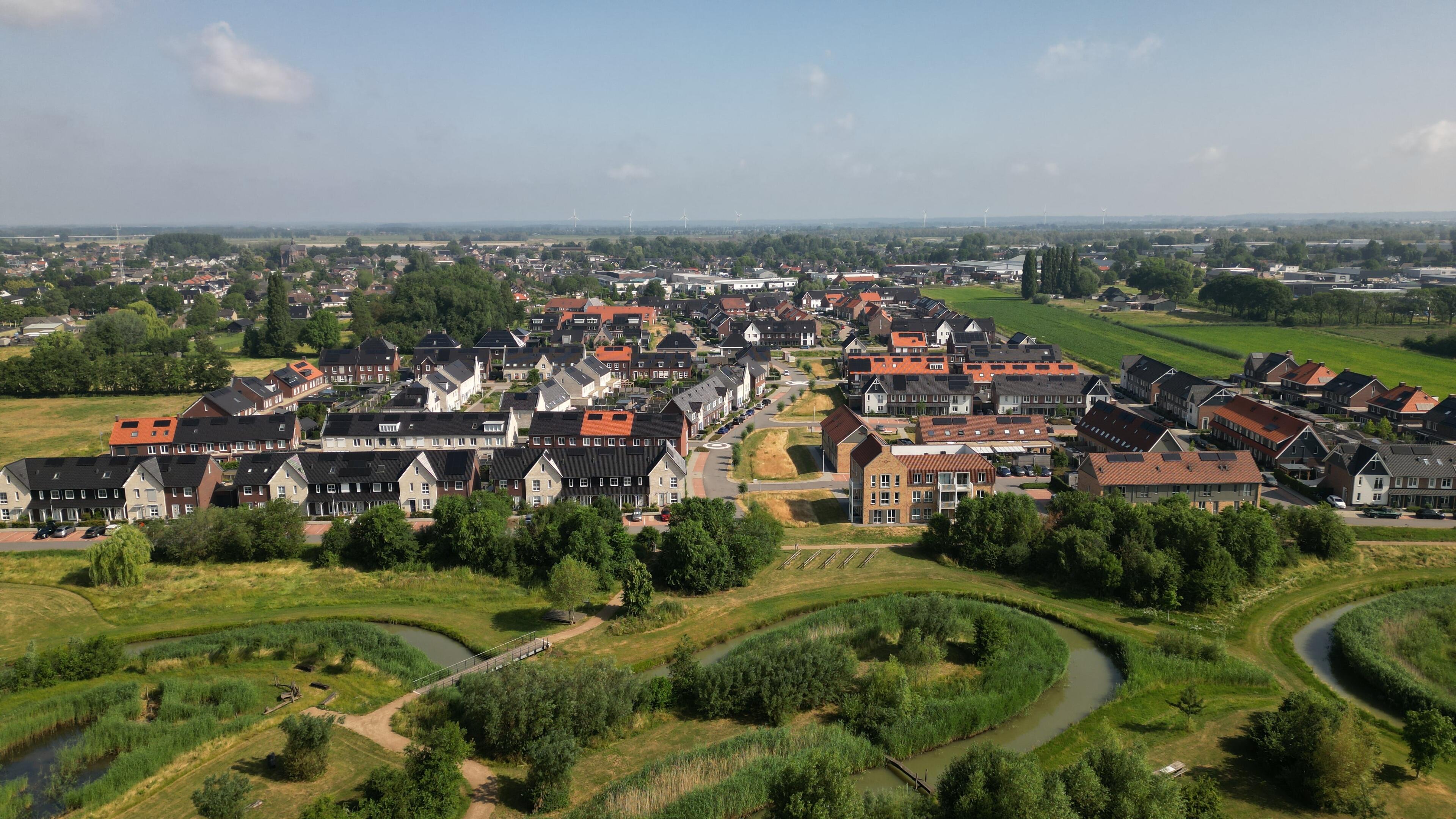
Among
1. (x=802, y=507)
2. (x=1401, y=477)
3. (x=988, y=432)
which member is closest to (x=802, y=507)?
(x=802, y=507)

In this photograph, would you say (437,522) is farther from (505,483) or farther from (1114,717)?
(1114,717)

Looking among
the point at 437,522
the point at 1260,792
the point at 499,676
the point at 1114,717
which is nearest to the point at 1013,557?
the point at 1114,717

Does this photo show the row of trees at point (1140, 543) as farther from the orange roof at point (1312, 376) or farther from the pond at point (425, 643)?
the orange roof at point (1312, 376)

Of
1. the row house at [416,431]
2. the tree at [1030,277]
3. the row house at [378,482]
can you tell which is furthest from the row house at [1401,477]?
the tree at [1030,277]

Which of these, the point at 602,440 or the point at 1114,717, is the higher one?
the point at 602,440

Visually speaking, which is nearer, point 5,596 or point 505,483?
point 5,596
